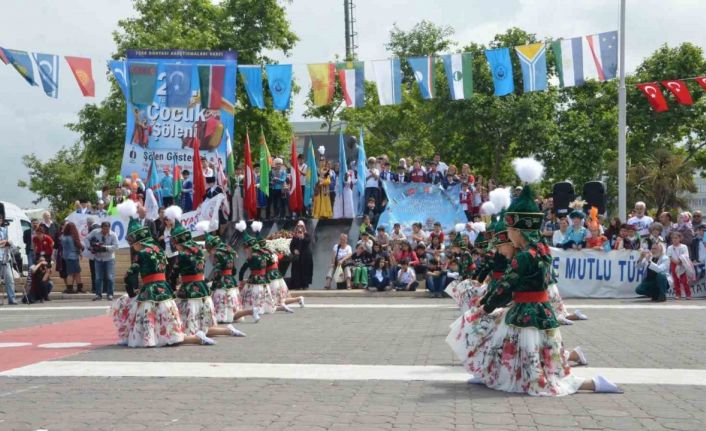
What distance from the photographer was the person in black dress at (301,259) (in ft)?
77.6

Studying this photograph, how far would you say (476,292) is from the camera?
44.8ft

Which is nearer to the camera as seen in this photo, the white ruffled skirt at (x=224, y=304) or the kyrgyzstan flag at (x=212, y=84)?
the white ruffled skirt at (x=224, y=304)

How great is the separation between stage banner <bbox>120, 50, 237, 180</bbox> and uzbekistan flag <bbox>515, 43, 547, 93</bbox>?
359 inches

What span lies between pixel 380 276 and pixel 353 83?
597 centimetres

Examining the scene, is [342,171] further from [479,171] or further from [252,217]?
[479,171]

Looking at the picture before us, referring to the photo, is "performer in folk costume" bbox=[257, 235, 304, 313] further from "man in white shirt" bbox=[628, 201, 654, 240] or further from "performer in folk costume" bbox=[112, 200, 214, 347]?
"man in white shirt" bbox=[628, 201, 654, 240]

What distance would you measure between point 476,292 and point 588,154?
100 ft

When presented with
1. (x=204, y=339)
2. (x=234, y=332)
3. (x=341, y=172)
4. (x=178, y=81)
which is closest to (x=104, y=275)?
(x=341, y=172)

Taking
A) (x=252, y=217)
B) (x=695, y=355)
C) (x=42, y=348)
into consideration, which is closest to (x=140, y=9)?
(x=252, y=217)

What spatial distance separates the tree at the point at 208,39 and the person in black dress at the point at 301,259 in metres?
17.3

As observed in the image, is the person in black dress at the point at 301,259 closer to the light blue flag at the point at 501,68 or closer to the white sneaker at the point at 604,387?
the light blue flag at the point at 501,68

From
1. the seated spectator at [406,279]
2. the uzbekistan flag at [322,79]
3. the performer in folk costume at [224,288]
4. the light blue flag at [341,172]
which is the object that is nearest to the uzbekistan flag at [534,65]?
the uzbekistan flag at [322,79]

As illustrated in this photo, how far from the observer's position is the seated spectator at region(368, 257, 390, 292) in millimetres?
22609

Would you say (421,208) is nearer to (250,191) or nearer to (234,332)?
(250,191)
